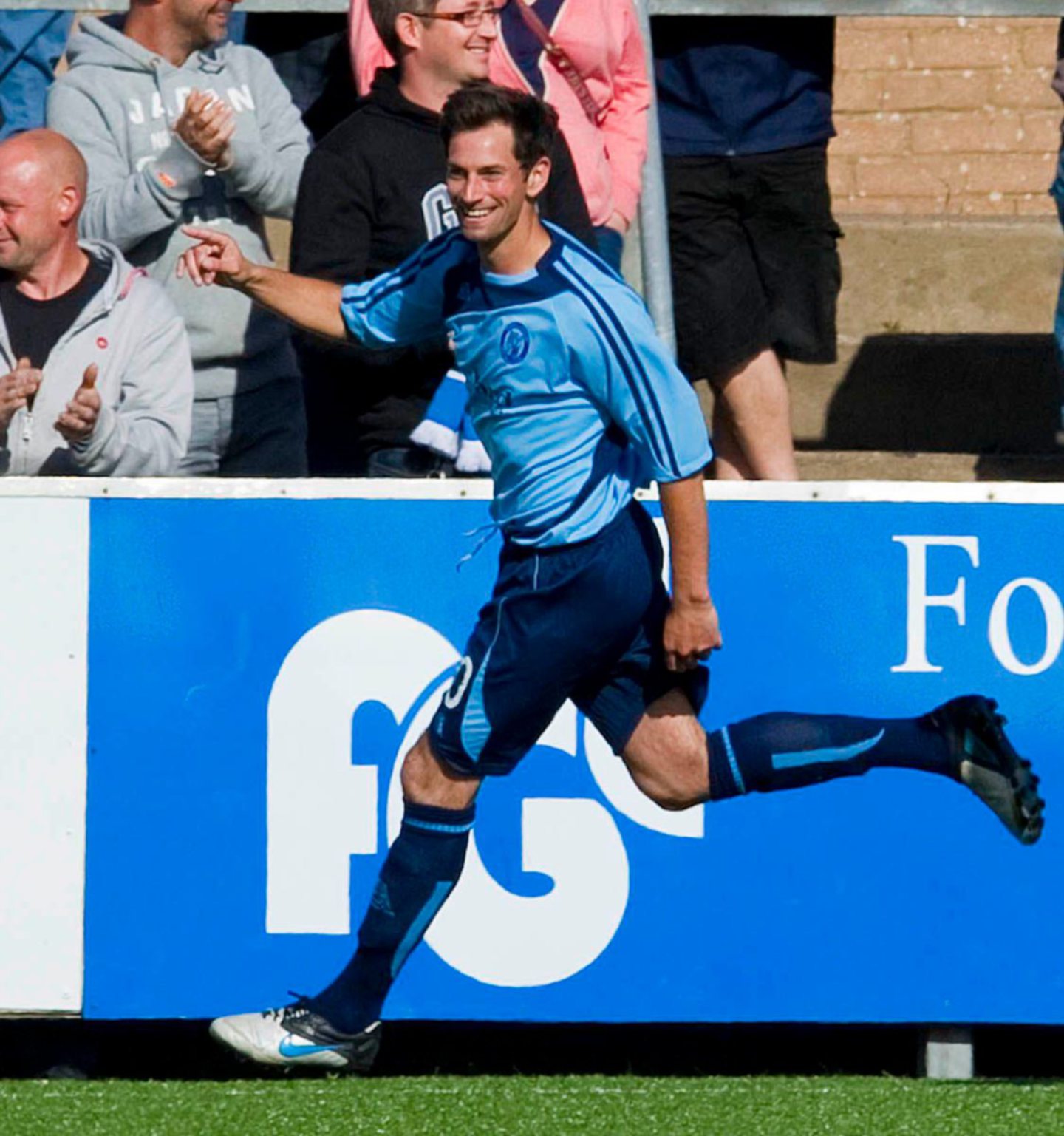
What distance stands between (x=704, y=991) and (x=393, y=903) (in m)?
1.07

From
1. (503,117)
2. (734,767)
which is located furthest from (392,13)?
(734,767)

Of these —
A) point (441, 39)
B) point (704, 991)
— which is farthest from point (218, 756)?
point (441, 39)

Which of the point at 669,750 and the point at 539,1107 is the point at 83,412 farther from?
the point at 539,1107

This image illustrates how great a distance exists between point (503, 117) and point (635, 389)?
597 millimetres

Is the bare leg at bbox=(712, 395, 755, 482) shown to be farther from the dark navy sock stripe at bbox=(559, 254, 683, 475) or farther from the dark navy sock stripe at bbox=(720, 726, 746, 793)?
the dark navy sock stripe at bbox=(559, 254, 683, 475)

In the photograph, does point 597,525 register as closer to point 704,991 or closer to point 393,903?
point 393,903

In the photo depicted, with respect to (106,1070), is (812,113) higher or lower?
higher

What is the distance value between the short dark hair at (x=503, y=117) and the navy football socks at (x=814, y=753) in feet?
4.25

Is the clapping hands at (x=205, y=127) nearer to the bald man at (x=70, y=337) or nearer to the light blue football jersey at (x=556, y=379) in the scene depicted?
the bald man at (x=70, y=337)

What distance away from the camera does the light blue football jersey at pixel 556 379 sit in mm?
5207

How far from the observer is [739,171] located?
7.21 m

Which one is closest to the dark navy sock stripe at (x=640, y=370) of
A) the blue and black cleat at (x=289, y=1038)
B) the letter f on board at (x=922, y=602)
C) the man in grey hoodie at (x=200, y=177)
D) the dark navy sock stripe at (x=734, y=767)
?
the dark navy sock stripe at (x=734, y=767)

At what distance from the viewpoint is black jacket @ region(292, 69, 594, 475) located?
6438mm

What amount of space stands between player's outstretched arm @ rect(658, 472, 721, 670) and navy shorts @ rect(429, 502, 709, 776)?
0.12m
